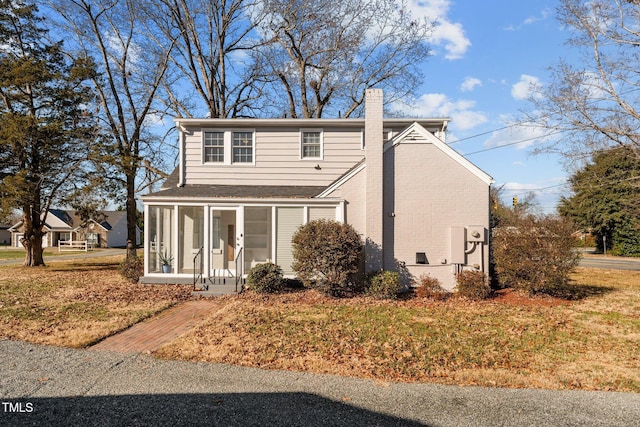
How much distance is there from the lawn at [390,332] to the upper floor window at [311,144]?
5442 mm

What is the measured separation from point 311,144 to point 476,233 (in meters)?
6.63

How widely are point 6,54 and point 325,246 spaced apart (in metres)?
19.7

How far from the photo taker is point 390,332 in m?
7.29

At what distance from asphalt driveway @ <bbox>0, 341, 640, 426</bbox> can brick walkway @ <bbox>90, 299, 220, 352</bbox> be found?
1.04 metres

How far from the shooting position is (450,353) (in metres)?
6.07

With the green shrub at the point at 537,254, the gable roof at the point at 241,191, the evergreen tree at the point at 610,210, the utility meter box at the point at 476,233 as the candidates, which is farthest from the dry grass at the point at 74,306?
the evergreen tree at the point at 610,210

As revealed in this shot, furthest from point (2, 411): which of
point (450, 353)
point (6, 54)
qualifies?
point (6, 54)

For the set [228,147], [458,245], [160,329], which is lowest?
[160,329]

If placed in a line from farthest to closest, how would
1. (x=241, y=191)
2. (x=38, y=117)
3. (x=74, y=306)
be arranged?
(x=38, y=117) < (x=241, y=191) < (x=74, y=306)

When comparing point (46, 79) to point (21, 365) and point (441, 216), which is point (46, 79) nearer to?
point (21, 365)

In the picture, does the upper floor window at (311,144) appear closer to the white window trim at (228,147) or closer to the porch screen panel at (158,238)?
the white window trim at (228,147)

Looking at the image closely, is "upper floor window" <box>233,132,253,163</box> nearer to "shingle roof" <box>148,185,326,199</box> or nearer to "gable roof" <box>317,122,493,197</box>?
"shingle roof" <box>148,185,326,199</box>

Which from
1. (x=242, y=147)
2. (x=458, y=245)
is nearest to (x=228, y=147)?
(x=242, y=147)

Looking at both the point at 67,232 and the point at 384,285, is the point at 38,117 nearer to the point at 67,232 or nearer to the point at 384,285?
the point at 384,285
